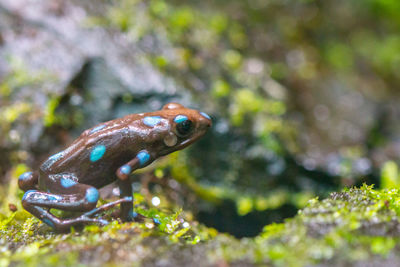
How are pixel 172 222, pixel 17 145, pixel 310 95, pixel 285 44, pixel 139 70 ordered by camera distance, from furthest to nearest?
pixel 285 44
pixel 310 95
pixel 139 70
pixel 17 145
pixel 172 222

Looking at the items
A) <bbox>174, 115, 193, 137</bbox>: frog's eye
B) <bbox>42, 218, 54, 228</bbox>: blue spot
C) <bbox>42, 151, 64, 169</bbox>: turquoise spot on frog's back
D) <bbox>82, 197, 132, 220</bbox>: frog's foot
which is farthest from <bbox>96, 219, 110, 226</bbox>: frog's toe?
<bbox>174, 115, 193, 137</bbox>: frog's eye

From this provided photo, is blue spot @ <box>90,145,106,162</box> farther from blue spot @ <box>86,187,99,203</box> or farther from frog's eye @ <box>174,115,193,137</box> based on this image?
frog's eye @ <box>174,115,193,137</box>

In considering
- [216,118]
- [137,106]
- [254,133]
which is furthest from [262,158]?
[137,106]

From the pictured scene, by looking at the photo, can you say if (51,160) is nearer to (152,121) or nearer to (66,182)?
(66,182)

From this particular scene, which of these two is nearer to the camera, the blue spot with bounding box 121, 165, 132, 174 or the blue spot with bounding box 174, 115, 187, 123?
the blue spot with bounding box 121, 165, 132, 174

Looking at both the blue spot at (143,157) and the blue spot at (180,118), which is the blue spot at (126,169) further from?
the blue spot at (180,118)

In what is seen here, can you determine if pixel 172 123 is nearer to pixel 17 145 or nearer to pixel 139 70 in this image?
pixel 139 70

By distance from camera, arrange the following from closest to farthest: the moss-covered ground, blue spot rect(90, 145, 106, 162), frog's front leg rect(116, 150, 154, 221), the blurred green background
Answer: the moss-covered ground
frog's front leg rect(116, 150, 154, 221)
blue spot rect(90, 145, 106, 162)
the blurred green background
